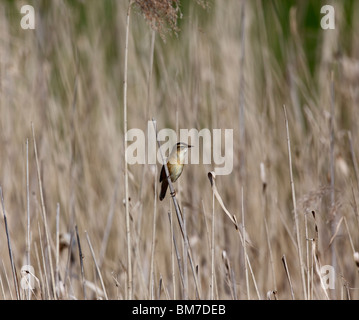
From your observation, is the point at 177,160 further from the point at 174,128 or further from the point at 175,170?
the point at 174,128

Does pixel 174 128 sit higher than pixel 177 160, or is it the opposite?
pixel 174 128

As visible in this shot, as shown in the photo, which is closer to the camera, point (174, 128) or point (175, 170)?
point (175, 170)

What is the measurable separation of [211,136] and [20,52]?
1006 millimetres

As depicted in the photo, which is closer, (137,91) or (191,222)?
(191,222)

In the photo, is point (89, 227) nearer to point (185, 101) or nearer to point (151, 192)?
point (151, 192)

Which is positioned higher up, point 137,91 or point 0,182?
point 137,91

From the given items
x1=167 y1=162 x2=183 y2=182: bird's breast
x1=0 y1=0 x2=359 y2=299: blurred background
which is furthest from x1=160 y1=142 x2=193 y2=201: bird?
x1=0 y1=0 x2=359 y2=299: blurred background

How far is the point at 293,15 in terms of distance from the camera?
8.46ft

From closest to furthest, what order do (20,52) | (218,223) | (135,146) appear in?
(218,223) → (135,146) → (20,52)

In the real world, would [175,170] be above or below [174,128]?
below

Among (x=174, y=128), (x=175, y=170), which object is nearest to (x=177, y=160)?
(x=175, y=170)

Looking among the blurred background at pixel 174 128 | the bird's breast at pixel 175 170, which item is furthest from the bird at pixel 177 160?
the blurred background at pixel 174 128

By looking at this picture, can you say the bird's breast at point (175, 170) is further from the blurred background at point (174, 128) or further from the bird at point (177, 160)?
the blurred background at point (174, 128)

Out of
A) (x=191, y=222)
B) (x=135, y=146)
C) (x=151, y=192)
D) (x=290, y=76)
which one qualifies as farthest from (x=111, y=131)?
(x=290, y=76)
